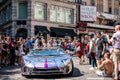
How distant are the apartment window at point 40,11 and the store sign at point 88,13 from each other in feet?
27.5

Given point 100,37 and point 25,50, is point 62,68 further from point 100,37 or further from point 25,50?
point 25,50

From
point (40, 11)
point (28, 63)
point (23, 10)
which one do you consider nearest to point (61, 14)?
point (40, 11)

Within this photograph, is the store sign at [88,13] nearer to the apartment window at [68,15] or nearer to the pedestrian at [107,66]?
the apartment window at [68,15]

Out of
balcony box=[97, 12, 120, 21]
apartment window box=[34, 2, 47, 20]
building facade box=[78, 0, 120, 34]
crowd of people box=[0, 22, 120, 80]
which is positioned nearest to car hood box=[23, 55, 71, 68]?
crowd of people box=[0, 22, 120, 80]

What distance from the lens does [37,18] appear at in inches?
1567

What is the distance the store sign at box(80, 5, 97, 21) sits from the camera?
47969 millimetres

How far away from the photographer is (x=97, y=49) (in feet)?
49.3

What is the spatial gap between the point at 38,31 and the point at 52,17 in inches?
140

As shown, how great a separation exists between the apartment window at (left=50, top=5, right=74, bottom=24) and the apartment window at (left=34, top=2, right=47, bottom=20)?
3.99 ft

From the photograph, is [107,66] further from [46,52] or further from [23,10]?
[23,10]

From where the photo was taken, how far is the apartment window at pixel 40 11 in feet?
131

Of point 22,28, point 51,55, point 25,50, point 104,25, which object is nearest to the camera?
point 51,55

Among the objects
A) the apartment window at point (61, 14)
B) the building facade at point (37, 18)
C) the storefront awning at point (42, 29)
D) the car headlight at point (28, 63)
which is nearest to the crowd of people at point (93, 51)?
the car headlight at point (28, 63)

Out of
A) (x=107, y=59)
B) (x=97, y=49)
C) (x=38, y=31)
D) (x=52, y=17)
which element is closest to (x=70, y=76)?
(x=107, y=59)
